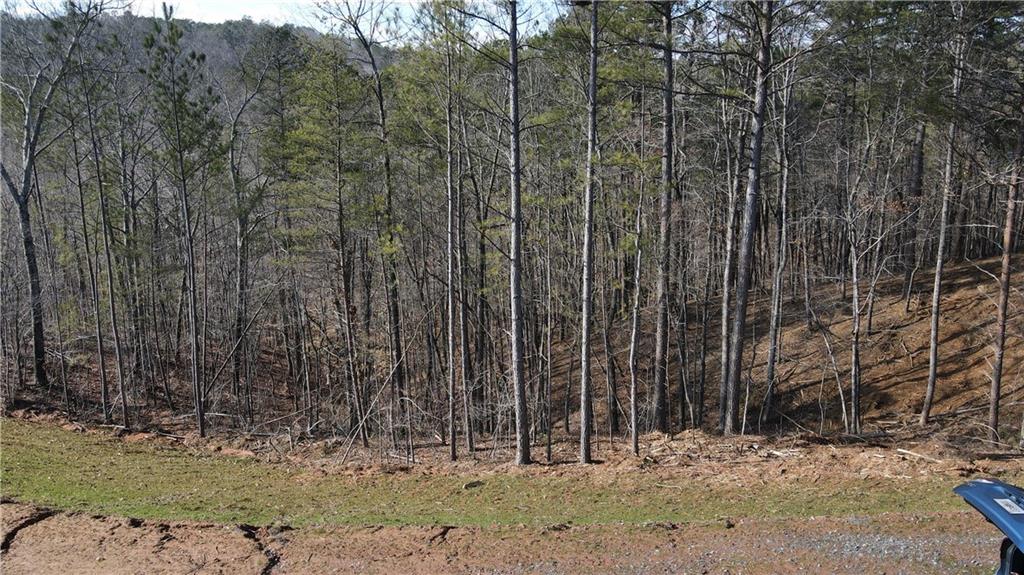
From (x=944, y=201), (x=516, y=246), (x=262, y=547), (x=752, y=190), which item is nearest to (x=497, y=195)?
(x=516, y=246)

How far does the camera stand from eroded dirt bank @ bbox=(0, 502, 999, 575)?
20.9ft

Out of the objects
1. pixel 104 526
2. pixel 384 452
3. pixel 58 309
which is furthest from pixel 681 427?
pixel 58 309

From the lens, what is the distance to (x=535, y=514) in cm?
843

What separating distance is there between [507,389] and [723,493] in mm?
6549

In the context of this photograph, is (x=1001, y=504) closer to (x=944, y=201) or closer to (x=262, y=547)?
(x=262, y=547)

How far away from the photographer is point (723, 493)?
8.86 m

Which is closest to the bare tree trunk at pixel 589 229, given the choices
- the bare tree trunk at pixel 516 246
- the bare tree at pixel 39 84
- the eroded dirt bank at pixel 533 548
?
the bare tree trunk at pixel 516 246

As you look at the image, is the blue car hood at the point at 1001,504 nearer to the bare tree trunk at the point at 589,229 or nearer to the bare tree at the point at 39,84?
the bare tree trunk at the point at 589,229

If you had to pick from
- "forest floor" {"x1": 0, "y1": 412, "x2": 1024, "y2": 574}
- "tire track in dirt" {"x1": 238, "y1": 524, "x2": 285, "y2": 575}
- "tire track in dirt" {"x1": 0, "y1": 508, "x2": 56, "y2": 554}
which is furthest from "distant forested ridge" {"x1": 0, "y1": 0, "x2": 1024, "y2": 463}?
"tire track in dirt" {"x1": 0, "y1": 508, "x2": 56, "y2": 554}

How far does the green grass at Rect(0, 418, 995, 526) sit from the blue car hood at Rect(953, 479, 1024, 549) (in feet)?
13.6

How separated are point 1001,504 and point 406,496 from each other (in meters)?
8.11

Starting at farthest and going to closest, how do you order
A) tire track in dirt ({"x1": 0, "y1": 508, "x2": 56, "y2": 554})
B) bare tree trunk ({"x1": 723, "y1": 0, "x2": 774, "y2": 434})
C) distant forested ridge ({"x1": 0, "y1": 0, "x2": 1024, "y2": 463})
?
distant forested ridge ({"x1": 0, "y1": 0, "x2": 1024, "y2": 463}) < bare tree trunk ({"x1": 723, "y1": 0, "x2": 774, "y2": 434}) < tire track in dirt ({"x1": 0, "y1": 508, "x2": 56, "y2": 554})

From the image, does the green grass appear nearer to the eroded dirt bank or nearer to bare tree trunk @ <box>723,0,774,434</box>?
the eroded dirt bank

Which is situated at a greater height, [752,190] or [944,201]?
[752,190]
